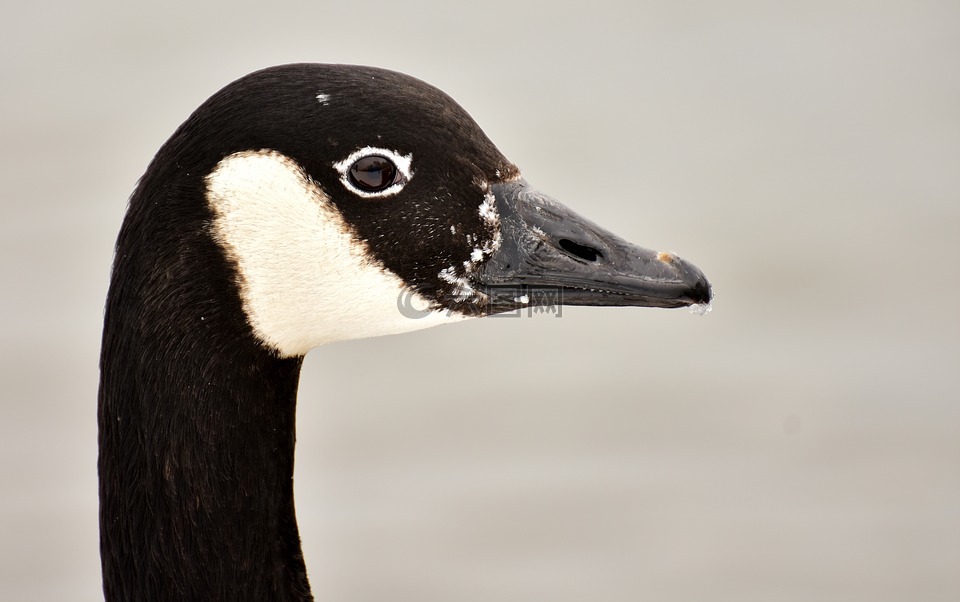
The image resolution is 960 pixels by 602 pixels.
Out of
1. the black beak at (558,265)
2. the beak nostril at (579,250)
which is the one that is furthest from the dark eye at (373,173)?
the beak nostril at (579,250)

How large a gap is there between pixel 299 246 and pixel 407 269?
1.06 feet

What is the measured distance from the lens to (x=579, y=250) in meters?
3.75

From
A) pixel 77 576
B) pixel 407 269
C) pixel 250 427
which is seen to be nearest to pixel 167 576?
pixel 250 427

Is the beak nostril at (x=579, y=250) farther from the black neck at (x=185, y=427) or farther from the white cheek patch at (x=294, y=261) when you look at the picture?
the black neck at (x=185, y=427)

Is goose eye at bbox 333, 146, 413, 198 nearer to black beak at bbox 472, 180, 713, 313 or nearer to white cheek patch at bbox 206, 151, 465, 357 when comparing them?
white cheek patch at bbox 206, 151, 465, 357

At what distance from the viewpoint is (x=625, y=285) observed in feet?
12.1

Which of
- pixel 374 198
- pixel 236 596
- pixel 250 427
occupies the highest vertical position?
pixel 374 198

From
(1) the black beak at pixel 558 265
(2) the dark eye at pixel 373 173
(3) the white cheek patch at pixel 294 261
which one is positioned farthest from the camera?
(1) the black beak at pixel 558 265

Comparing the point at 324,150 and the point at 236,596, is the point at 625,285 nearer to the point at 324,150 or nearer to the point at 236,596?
the point at 324,150

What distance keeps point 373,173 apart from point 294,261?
0.31 meters

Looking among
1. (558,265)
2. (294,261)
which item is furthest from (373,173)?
(558,265)

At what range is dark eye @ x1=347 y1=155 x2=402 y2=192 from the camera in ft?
11.6

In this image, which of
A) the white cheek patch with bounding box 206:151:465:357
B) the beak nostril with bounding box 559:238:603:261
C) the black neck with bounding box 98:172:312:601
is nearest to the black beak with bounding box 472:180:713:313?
the beak nostril with bounding box 559:238:603:261

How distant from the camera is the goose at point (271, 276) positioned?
3434mm
